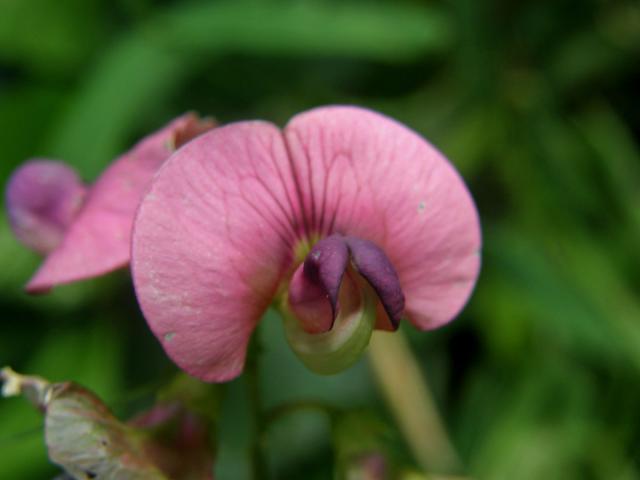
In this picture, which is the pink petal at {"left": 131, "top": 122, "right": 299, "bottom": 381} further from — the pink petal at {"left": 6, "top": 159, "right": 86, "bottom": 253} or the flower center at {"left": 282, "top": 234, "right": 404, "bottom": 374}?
the pink petal at {"left": 6, "top": 159, "right": 86, "bottom": 253}

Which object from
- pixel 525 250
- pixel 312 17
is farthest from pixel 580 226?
pixel 312 17

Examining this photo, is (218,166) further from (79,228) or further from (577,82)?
(577,82)

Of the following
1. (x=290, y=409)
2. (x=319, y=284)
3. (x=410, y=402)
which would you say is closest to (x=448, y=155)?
(x=410, y=402)

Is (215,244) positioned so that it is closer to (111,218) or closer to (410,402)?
(111,218)

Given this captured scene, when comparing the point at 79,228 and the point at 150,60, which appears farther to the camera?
the point at 150,60

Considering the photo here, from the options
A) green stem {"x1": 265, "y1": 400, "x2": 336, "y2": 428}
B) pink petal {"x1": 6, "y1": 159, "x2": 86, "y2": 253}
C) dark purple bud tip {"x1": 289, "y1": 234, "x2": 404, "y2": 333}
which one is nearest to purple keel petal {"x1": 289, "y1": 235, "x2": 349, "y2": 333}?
dark purple bud tip {"x1": 289, "y1": 234, "x2": 404, "y2": 333}

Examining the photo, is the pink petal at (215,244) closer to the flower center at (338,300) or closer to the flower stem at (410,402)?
the flower center at (338,300)

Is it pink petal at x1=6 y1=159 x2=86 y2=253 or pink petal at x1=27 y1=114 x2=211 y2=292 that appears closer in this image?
pink petal at x1=27 y1=114 x2=211 y2=292

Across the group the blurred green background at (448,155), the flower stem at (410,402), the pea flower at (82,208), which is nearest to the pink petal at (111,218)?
the pea flower at (82,208)
